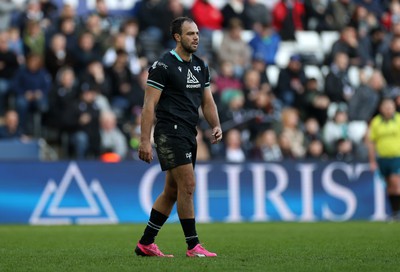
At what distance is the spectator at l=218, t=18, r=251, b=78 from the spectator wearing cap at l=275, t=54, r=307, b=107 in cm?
96

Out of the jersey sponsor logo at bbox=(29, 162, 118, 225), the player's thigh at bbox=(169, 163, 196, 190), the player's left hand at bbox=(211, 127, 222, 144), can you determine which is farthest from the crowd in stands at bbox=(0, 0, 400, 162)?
the player's thigh at bbox=(169, 163, 196, 190)

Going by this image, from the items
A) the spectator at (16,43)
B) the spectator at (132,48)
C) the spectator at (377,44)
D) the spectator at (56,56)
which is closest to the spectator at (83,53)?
the spectator at (56,56)

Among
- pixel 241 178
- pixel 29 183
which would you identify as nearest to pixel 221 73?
pixel 241 178

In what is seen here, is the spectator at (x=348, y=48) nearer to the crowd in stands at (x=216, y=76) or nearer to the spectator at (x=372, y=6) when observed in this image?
the crowd in stands at (x=216, y=76)

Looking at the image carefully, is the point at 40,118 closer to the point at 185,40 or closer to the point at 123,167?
the point at 123,167

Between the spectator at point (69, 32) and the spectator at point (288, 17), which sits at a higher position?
the spectator at point (288, 17)

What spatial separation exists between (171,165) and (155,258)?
951 mm

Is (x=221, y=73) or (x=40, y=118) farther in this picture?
(x=221, y=73)

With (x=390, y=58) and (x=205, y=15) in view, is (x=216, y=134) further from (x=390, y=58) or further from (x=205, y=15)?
(x=390, y=58)

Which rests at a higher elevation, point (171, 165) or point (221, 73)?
point (221, 73)

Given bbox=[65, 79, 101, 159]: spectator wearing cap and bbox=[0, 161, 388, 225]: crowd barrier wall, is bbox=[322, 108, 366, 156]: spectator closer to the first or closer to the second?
bbox=[0, 161, 388, 225]: crowd barrier wall

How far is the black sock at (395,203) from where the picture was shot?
59.6 feet

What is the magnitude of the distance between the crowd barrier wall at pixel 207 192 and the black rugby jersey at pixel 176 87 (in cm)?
925

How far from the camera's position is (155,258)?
971cm
